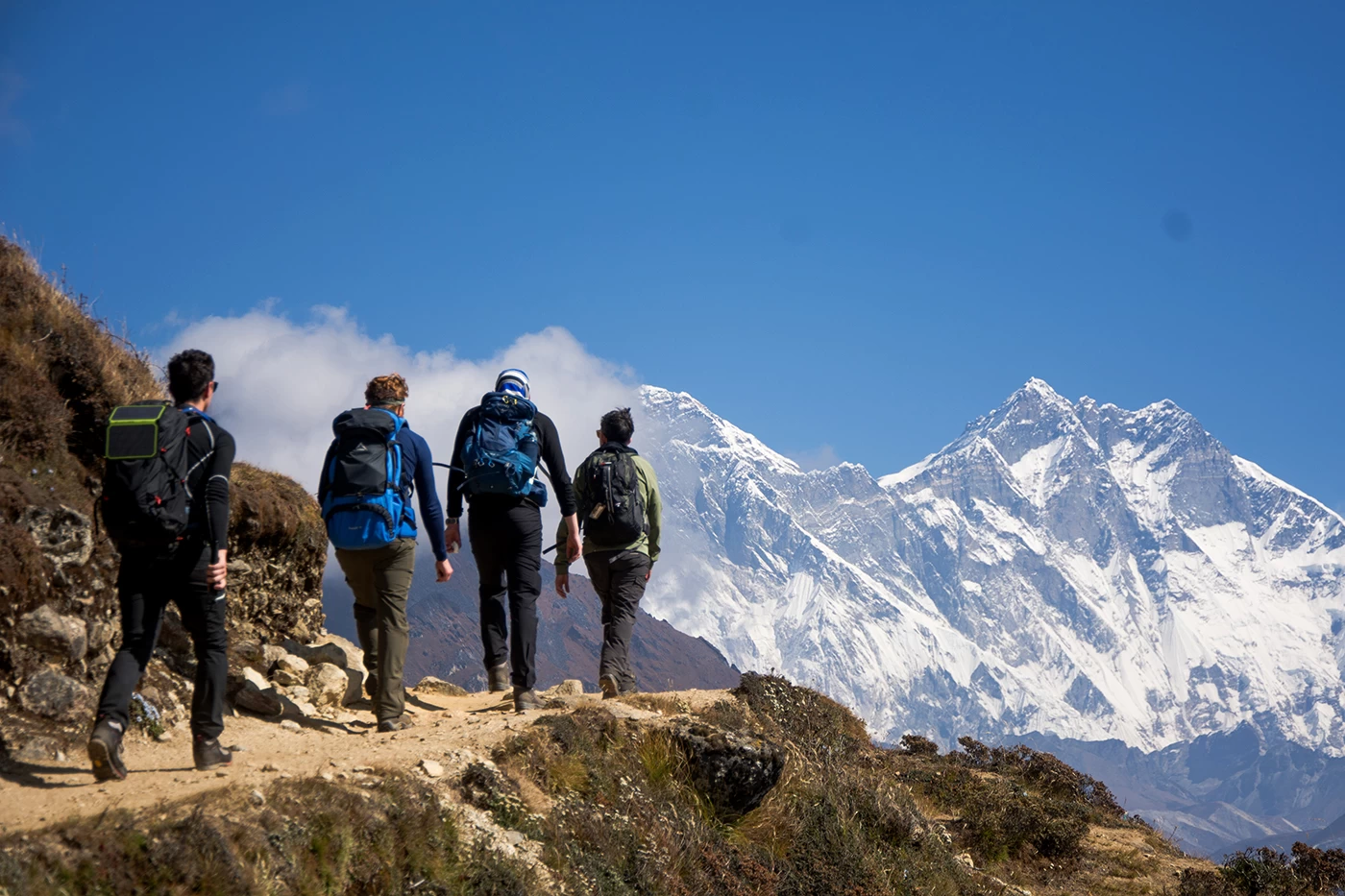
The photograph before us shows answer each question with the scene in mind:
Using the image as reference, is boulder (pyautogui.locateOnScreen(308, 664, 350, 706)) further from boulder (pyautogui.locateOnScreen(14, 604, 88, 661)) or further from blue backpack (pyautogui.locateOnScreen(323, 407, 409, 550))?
boulder (pyautogui.locateOnScreen(14, 604, 88, 661))

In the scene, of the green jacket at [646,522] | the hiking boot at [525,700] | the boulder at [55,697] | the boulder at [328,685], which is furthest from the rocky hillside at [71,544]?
the green jacket at [646,522]

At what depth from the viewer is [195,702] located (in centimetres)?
662

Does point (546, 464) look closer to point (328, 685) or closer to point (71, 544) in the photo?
point (328, 685)

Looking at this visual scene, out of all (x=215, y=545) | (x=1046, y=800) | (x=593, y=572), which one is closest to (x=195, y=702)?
(x=215, y=545)

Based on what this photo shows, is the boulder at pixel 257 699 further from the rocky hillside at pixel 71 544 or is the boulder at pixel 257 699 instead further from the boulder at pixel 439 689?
the boulder at pixel 439 689

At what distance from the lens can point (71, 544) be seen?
25.2 feet

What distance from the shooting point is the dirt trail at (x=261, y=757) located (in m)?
5.65

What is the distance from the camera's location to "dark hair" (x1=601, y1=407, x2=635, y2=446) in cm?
1037

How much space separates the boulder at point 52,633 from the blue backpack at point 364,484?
1.75 m

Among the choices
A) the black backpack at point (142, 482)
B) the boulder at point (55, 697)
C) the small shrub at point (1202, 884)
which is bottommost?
the small shrub at point (1202, 884)

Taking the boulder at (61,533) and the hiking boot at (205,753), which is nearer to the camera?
the hiking boot at (205,753)

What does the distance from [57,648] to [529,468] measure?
353 cm

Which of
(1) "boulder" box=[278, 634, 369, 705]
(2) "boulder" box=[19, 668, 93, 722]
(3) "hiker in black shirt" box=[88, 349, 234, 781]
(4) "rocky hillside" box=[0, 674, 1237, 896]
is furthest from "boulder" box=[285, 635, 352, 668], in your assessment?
(3) "hiker in black shirt" box=[88, 349, 234, 781]

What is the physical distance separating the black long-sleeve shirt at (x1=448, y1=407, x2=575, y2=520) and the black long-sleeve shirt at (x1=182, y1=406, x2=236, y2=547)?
8.62ft
